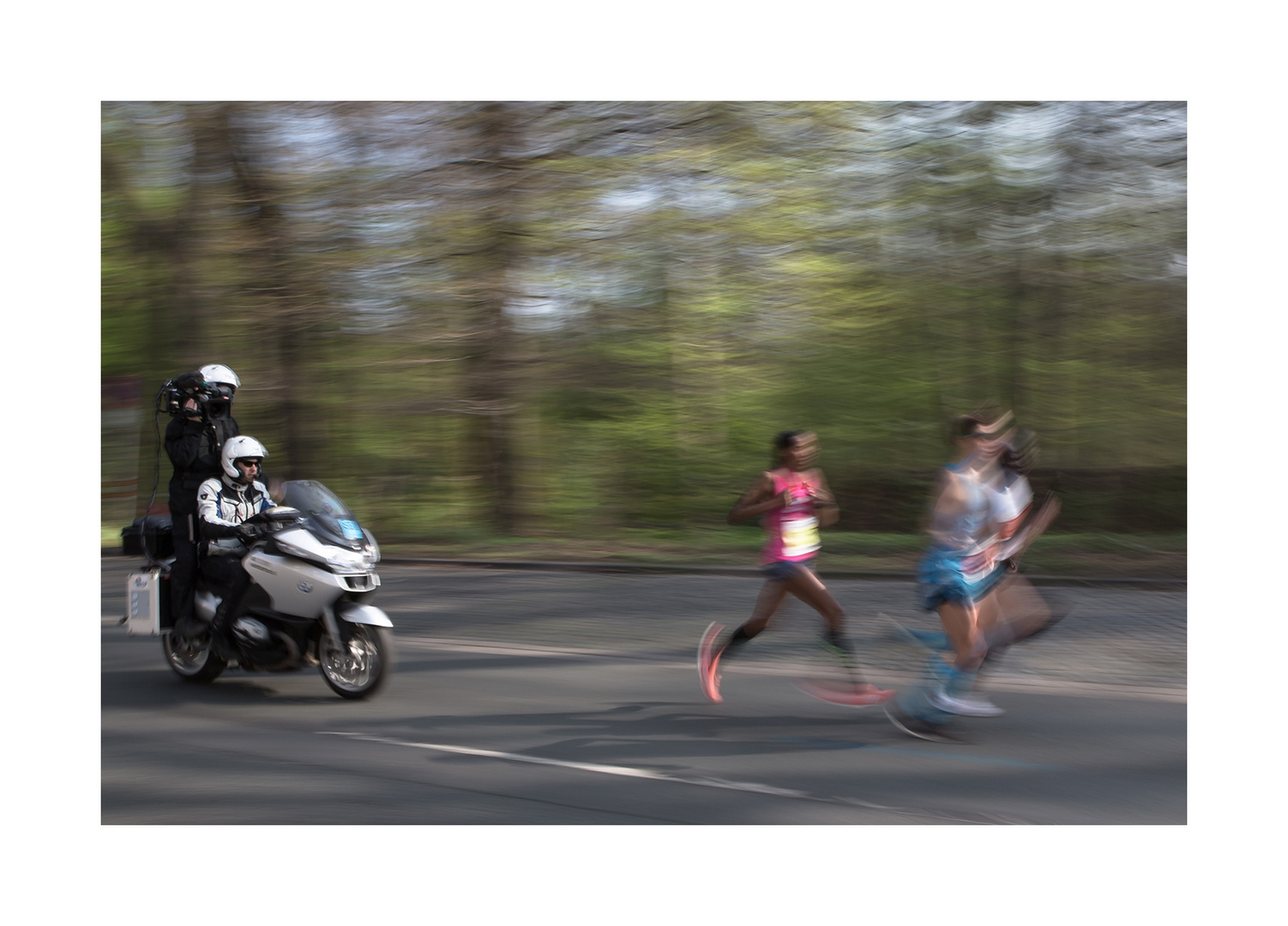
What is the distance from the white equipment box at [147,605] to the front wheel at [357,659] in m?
1.41

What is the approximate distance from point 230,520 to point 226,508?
0.27ft

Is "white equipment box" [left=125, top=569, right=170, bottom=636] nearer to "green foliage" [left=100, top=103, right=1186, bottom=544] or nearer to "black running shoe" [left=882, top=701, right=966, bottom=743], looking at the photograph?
"black running shoe" [left=882, top=701, right=966, bottom=743]

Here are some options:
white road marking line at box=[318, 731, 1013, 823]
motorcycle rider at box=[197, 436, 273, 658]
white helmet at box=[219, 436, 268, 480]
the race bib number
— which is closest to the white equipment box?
motorcycle rider at box=[197, 436, 273, 658]

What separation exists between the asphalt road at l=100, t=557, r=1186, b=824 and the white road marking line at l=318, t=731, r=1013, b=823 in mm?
16

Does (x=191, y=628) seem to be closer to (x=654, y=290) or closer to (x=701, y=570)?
(x=701, y=570)

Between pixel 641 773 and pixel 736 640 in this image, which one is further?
pixel 736 640

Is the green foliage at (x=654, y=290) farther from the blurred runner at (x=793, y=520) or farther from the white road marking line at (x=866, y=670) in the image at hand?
the blurred runner at (x=793, y=520)

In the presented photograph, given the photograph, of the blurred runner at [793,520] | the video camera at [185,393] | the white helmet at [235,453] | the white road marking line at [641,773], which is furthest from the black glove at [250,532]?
the blurred runner at [793,520]

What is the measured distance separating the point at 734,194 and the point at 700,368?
2.94m

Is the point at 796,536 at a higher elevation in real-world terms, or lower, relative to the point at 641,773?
higher

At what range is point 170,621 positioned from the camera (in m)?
7.38

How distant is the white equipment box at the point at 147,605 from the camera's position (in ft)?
24.1

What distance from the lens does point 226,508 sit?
7.14 metres

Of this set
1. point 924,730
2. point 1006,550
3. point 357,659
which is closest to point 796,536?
point 1006,550
